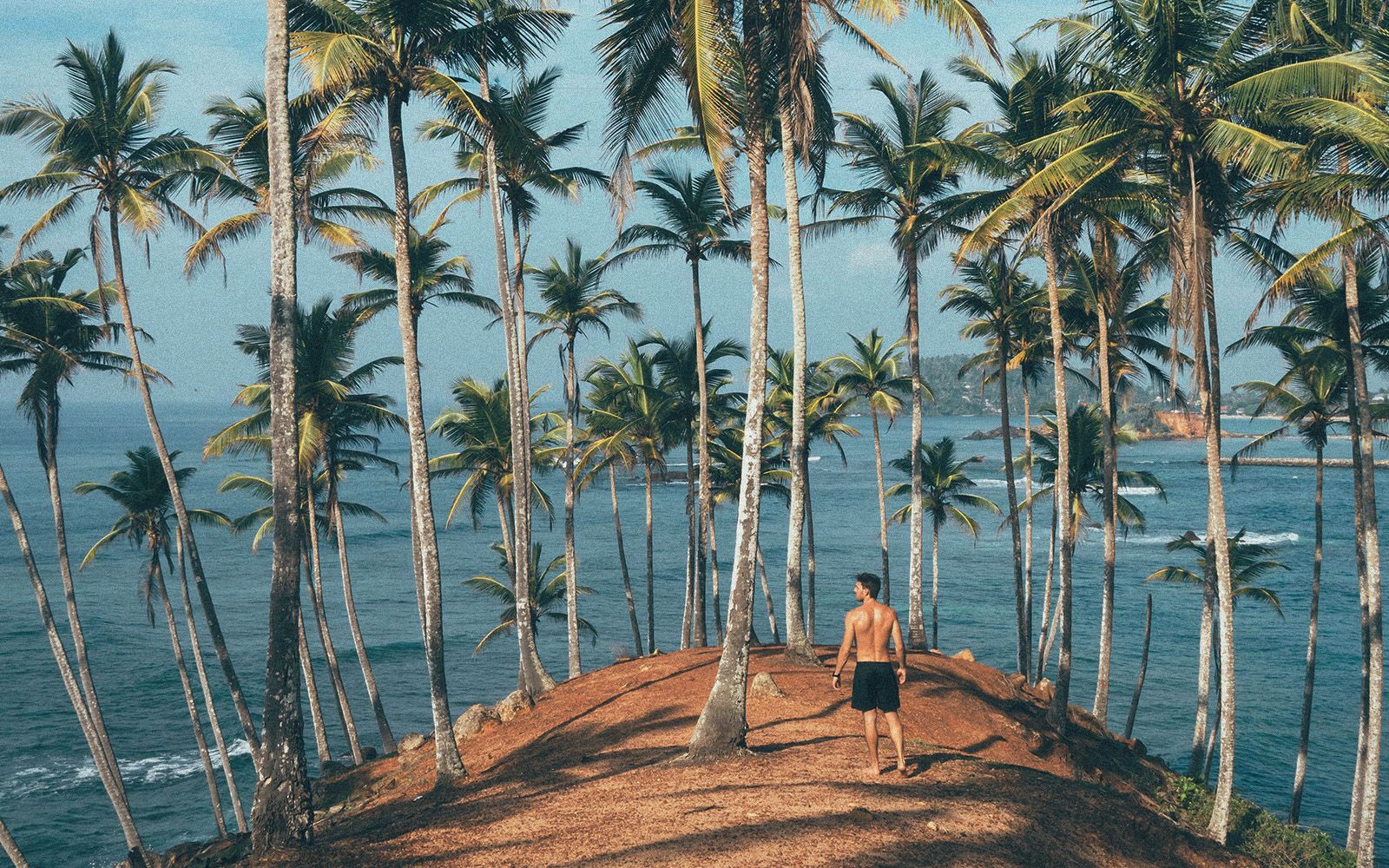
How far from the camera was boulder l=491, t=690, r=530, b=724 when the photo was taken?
56.3ft

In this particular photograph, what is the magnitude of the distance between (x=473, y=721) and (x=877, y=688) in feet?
34.3

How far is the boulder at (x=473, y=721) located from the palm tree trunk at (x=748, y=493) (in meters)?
7.49

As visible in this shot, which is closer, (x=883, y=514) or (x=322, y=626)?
(x=322, y=626)

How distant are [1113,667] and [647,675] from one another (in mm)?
34195

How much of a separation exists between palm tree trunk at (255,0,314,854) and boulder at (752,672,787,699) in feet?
20.8

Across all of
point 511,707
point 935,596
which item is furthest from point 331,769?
point 935,596

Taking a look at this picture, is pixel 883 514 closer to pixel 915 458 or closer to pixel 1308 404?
pixel 915 458

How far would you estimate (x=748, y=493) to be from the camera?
36.6 feet

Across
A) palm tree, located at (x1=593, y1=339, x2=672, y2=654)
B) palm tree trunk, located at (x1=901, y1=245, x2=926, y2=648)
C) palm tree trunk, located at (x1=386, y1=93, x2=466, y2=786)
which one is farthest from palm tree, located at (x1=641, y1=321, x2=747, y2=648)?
palm tree trunk, located at (x1=386, y1=93, x2=466, y2=786)

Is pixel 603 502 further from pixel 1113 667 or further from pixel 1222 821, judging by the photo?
pixel 1222 821

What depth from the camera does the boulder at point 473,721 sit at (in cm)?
1722

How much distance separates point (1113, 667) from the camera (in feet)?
141

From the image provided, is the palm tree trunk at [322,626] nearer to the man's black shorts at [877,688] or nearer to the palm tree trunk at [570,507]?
the palm tree trunk at [570,507]

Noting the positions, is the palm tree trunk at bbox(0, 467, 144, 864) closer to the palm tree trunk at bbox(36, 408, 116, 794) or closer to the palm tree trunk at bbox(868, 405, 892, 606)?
the palm tree trunk at bbox(36, 408, 116, 794)
